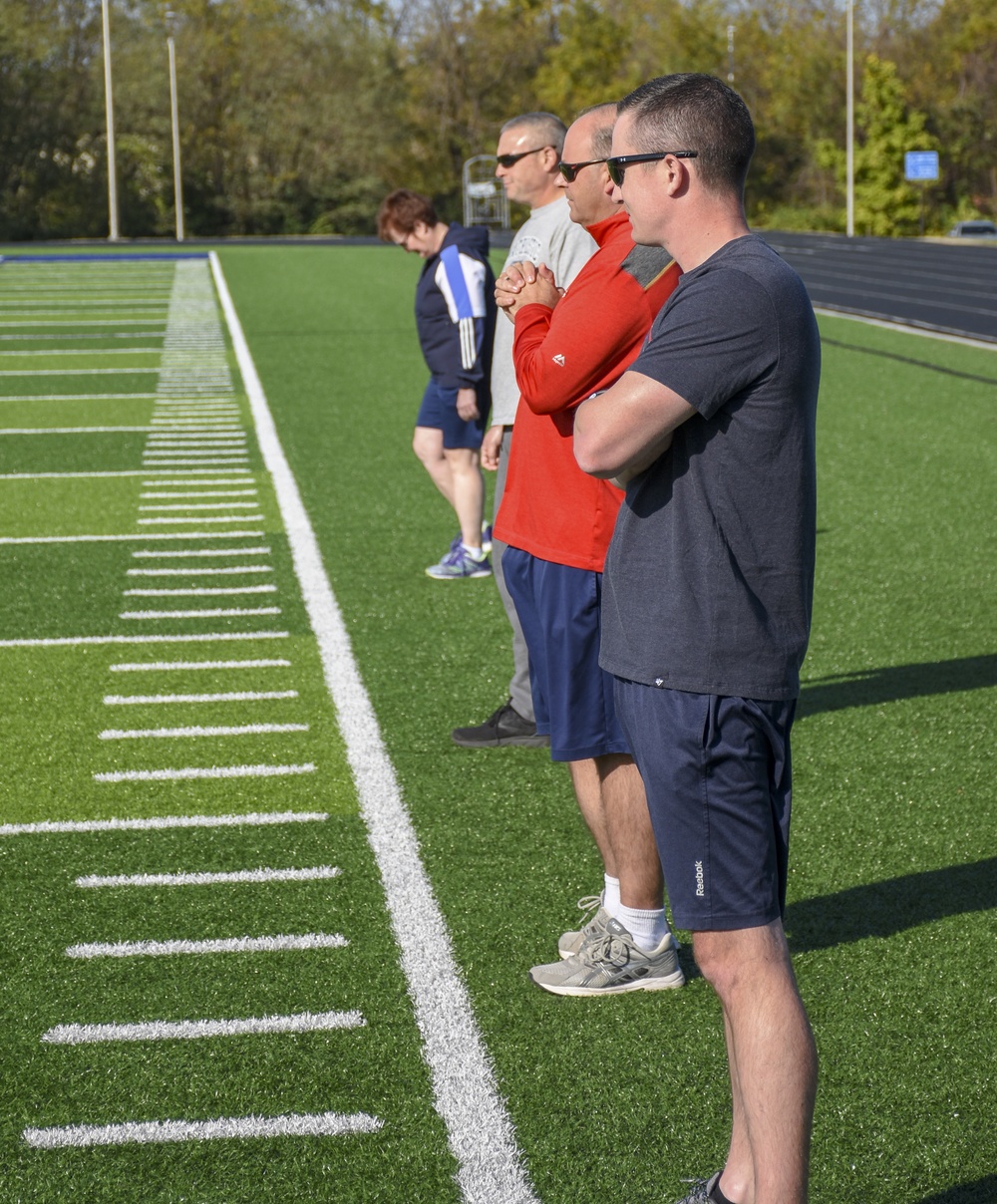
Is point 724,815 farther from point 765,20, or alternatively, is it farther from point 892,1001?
point 765,20

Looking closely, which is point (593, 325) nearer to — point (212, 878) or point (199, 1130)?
point (199, 1130)

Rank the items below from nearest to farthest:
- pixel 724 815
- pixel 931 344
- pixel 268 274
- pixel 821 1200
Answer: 1. pixel 724 815
2. pixel 821 1200
3. pixel 931 344
4. pixel 268 274

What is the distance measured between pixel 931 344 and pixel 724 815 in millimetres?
18360

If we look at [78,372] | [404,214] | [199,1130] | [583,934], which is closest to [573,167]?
[583,934]

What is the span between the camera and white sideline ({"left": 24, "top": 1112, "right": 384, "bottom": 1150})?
10.2ft

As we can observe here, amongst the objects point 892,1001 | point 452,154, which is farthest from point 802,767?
point 452,154

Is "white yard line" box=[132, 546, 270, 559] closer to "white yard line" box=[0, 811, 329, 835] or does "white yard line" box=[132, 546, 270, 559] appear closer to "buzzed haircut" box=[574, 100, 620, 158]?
"white yard line" box=[0, 811, 329, 835]

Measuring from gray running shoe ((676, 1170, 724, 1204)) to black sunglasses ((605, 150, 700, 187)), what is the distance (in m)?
1.78

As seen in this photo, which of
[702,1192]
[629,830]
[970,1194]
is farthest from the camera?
[629,830]

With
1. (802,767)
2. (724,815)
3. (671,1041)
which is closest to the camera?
(724,815)

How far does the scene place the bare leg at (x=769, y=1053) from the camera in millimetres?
2385

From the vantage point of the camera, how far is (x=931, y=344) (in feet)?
64.3

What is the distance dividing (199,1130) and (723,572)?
5.58 feet

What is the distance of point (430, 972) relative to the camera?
12.6 feet
